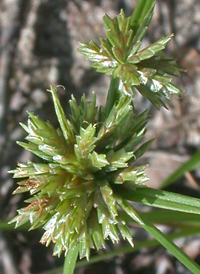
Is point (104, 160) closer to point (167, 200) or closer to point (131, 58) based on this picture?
point (167, 200)

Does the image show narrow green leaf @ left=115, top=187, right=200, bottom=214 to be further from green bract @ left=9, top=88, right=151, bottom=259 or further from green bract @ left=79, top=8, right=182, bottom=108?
green bract @ left=79, top=8, right=182, bottom=108

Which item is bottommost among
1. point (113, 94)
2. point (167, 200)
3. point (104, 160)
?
point (167, 200)

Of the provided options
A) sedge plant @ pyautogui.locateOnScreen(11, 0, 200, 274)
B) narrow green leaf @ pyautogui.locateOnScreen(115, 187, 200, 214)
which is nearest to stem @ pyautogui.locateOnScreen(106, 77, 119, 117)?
sedge plant @ pyautogui.locateOnScreen(11, 0, 200, 274)

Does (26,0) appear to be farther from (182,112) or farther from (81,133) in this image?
(81,133)

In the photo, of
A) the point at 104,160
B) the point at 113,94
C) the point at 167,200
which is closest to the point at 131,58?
the point at 113,94

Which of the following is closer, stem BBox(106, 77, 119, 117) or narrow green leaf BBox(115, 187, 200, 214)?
narrow green leaf BBox(115, 187, 200, 214)

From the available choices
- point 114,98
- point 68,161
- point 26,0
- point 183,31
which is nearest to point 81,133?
point 68,161

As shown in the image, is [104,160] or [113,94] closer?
[104,160]
